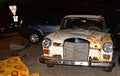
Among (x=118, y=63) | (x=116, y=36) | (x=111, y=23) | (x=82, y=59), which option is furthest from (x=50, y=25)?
(x=82, y=59)

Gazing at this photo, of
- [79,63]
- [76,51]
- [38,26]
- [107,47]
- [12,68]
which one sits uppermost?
[38,26]

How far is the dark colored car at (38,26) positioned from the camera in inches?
539

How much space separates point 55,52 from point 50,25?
621 cm

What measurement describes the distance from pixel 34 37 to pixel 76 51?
6.92 metres

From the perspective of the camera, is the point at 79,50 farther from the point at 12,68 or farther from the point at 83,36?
the point at 12,68

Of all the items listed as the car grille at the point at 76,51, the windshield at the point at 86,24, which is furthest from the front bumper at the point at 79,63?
the windshield at the point at 86,24

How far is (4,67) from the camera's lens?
805 centimetres

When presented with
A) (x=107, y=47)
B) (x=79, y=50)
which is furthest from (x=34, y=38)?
(x=107, y=47)

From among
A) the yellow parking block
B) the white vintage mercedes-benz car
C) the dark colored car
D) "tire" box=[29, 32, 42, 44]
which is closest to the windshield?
the white vintage mercedes-benz car

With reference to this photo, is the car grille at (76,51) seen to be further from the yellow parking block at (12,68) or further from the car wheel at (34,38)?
the car wheel at (34,38)

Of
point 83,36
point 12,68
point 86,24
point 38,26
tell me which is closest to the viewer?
point 83,36

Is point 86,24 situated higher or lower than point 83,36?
higher

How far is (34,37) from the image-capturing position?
1398 cm

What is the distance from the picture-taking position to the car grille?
7328mm
